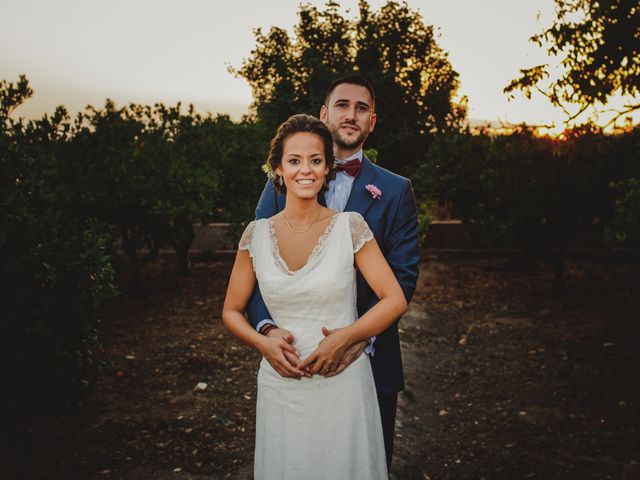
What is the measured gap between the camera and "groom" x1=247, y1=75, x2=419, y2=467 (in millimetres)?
2912

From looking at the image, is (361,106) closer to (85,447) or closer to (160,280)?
(85,447)

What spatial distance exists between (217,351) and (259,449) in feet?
18.2

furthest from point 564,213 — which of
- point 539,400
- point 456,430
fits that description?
point 456,430

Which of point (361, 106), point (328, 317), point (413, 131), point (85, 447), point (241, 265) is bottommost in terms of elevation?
point (85, 447)

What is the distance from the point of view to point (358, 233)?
263 centimetres

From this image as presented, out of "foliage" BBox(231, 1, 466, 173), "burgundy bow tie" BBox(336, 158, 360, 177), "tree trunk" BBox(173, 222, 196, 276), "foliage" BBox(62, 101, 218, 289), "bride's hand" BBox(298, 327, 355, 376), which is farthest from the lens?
"foliage" BBox(231, 1, 466, 173)

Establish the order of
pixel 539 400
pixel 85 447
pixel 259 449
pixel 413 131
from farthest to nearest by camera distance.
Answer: pixel 413 131
pixel 539 400
pixel 85 447
pixel 259 449

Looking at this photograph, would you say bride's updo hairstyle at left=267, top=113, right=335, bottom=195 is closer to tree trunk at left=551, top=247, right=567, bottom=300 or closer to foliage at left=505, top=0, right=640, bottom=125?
foliage at left=505, top=0, right=640, bottom=125

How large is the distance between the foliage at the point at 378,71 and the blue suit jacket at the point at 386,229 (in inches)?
579

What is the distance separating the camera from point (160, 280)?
1315 cm

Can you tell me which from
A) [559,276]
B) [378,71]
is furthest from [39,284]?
[378,71]

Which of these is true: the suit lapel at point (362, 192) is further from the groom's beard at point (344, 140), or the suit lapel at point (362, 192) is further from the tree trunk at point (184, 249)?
the tree trunk at point (184, 249)

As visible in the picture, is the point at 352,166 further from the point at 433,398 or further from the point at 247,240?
the point at 433,398

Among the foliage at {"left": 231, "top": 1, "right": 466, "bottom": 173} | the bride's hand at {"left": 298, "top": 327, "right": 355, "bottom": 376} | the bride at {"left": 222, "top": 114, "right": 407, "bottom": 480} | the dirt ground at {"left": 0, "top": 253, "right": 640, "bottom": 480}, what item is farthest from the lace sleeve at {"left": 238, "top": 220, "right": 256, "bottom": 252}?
the foliage at {"left": 231, "top": 1, "right": 466, "bottom": 173}
